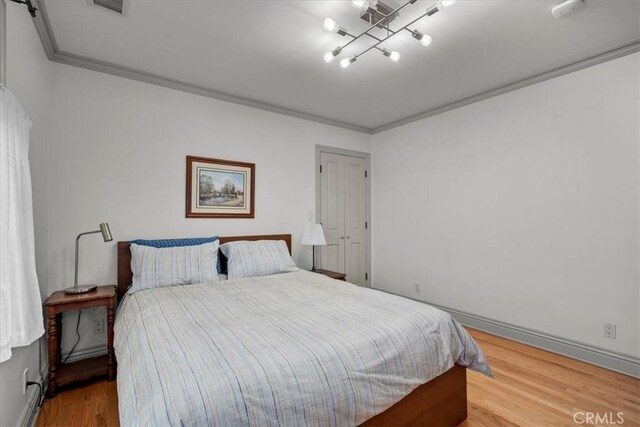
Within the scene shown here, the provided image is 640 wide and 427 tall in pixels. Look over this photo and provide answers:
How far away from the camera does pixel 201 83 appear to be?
312cm

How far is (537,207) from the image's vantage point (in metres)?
2.95

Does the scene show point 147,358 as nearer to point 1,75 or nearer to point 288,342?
point 288,342

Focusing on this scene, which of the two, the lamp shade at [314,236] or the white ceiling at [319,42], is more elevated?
the white ceiling at [319,42]

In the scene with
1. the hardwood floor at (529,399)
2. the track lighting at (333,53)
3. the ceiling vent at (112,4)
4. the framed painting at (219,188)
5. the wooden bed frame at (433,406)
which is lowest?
the hardwood floor at (529,399)

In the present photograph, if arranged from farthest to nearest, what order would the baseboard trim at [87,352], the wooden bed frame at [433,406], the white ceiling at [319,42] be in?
the baseboard trim at [87,352] → the white ceiling at [319,42] → the wooden bed frame at [433,406]

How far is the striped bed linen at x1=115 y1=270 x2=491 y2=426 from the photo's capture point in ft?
3.53

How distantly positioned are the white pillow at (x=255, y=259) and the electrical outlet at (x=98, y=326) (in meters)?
1.14

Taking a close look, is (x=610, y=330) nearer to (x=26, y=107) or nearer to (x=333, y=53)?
(x=333, y=53)

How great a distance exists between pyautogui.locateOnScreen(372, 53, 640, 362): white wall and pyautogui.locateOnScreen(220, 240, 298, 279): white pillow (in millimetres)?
1928

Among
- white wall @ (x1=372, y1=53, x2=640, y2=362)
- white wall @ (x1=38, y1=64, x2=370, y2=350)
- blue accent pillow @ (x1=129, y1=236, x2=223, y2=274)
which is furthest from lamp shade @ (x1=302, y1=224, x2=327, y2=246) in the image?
white wall @ (x1=372, y1=53, x2=640, y2=362)

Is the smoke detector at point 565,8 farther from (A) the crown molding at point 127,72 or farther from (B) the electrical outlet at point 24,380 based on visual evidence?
(B) the electrical outlet at point 24,380

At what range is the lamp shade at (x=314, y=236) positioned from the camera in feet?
11.9

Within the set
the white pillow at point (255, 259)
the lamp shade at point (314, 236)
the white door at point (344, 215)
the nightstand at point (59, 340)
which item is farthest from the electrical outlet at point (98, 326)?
the white door at point (344, 215)

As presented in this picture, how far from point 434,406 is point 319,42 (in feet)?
8.66
